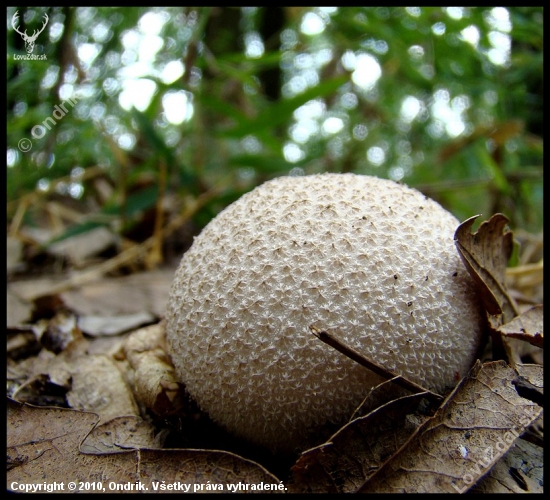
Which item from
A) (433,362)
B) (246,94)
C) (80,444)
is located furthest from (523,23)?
(80,444)

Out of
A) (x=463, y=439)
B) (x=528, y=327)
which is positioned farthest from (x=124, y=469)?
(x=528, y=327)

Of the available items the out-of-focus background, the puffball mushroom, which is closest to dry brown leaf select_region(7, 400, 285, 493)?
the puffball mushroom

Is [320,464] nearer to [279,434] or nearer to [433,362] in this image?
[279,434]

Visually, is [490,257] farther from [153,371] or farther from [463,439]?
[153,371]

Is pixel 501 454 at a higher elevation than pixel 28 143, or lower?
lower

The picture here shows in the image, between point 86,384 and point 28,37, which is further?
point 28,37

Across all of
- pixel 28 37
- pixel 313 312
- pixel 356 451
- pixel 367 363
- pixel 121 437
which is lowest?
pixel 121 437

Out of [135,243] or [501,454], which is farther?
[135,243]
